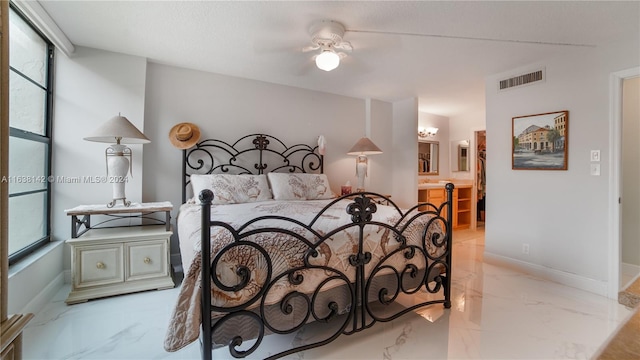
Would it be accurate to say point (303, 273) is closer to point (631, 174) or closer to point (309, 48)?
point (309, 48)

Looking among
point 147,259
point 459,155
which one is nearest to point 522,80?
point 459,155

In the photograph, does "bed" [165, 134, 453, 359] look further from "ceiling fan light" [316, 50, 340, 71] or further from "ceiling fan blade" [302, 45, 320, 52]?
"ceiling fan blade" [302, 45, 320, 52]

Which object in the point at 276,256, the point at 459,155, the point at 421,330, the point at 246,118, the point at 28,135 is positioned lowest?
the point at 421,330

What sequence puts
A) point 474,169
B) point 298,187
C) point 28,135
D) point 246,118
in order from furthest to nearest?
point 474,169 < point 246,118 < point 298,187 < point 28,135

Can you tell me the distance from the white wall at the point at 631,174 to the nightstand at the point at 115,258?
15.7 feet

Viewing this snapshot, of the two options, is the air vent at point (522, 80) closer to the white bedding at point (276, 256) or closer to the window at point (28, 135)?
the white bedding at point (276, 256)

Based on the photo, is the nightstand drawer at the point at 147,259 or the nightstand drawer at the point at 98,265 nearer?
the nightstand drawer at the point at 98,265

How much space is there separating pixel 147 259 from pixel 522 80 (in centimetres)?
426

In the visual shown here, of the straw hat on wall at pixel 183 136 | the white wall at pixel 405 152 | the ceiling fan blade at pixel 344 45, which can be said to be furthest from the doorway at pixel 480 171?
the straw hat on wall at pixel 183 136

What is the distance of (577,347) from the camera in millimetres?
1725

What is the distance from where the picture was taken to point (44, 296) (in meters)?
2.21

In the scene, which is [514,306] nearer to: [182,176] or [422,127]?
[182,176]

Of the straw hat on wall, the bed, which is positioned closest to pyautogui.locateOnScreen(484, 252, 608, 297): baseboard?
the bed

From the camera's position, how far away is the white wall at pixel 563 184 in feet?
8.25
